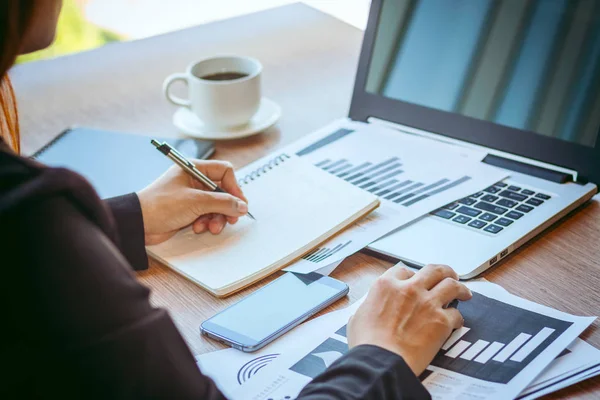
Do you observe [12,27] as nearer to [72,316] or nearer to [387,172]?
[72,316]

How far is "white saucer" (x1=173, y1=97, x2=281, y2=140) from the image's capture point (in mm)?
1335

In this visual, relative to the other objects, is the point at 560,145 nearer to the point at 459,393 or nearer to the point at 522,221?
the point at 522,221

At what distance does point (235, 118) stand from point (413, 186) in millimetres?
382

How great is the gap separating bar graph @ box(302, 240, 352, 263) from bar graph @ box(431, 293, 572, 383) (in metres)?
0.19

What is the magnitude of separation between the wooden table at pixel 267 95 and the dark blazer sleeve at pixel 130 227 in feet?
0.10

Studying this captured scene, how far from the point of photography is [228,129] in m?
1.35

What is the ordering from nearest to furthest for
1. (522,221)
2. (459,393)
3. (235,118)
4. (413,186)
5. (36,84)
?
(459,393) → (522,221) → (413,186) → (235,118) → (36,84)

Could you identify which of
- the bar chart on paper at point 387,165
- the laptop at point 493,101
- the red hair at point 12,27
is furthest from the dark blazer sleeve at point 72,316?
the bar chart on paper at point 387,165

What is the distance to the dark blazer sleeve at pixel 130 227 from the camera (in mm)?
1005

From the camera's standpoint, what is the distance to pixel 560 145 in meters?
1.11

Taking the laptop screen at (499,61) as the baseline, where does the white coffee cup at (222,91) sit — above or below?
below

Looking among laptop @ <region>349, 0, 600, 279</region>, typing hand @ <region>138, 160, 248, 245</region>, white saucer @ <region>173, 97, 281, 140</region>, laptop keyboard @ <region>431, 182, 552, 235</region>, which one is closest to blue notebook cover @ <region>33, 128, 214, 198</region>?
white saucer @ <region>173, 97, 281, 140</region>

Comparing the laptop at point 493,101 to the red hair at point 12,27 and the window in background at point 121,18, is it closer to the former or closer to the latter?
the red hair at point 12,27

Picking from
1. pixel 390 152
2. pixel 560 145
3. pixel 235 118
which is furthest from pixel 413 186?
pixel 235 118
